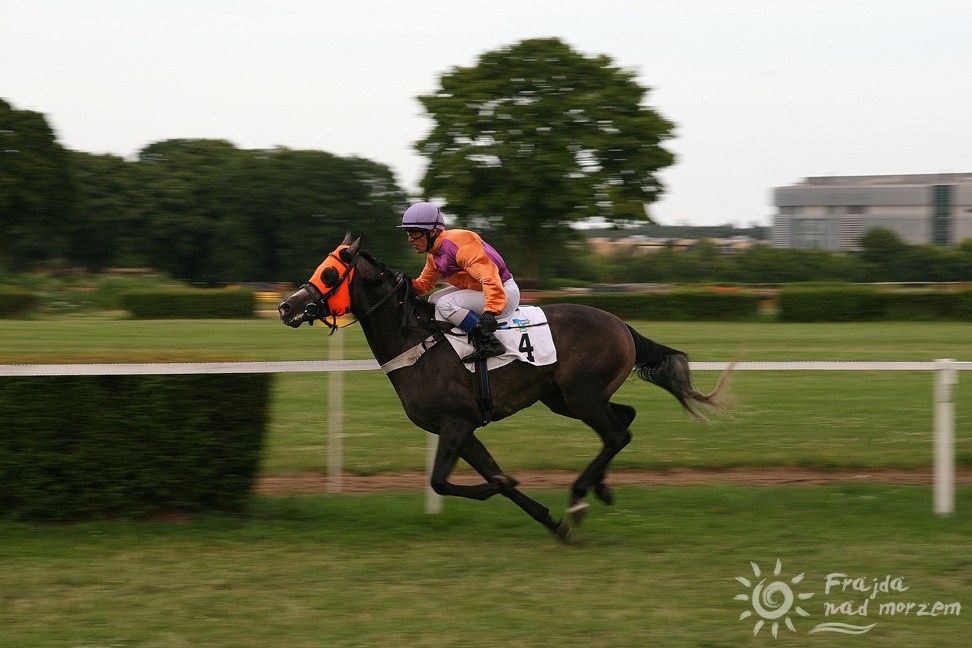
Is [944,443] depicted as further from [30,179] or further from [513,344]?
[30,179]

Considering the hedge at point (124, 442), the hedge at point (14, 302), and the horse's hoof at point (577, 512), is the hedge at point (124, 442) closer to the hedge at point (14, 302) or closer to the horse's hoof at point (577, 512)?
the horse's hoof at point (577, 512)

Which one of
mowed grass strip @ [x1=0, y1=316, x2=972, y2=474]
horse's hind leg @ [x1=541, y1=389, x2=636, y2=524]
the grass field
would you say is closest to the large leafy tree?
mowed grass strip @ [x1=0, y1=316, x2=972, y2=474]

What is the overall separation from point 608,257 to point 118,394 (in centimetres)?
5528

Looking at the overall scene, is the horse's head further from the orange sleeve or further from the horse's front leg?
the horse's front leg

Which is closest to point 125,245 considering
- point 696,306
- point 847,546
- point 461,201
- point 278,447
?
point 461,201

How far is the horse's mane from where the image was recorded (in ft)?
17.8

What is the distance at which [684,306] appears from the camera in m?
26.0

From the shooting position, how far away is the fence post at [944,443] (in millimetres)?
5898

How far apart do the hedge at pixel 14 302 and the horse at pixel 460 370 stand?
825 inches

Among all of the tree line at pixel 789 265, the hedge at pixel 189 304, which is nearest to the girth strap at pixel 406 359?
the hedge at pixel 189 304

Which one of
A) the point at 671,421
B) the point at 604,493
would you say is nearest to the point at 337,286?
the point at 604,493

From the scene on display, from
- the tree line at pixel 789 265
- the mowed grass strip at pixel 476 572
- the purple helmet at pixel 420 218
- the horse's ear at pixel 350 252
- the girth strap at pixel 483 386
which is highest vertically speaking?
the tree line at pixel 789 265

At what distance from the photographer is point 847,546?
515 centimetres

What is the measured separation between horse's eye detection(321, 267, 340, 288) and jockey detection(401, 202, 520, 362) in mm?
417
